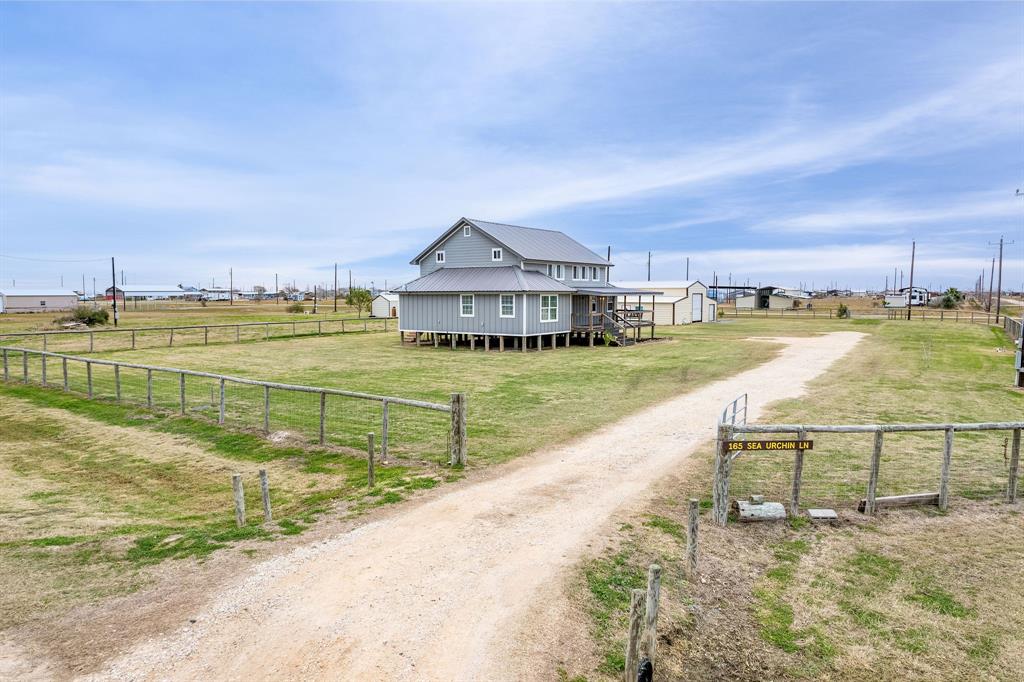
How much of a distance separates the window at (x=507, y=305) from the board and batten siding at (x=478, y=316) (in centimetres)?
22

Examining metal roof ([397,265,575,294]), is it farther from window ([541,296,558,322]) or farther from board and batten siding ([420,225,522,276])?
window ([541,296,558,322])

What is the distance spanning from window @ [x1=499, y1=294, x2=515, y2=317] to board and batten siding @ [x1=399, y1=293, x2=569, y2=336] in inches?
8.7

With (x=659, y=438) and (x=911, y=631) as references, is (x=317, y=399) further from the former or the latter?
(x=911, y=631)

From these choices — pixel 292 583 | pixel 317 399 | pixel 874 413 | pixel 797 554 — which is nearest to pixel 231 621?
pixel 292 583

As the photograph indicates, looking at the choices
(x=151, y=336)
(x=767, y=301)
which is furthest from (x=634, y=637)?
(x=767, y=301)

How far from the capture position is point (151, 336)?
4419 centimetres

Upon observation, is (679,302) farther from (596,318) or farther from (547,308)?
(547,308)

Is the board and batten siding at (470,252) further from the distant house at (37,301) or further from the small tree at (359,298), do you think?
the distant house at (37,301)

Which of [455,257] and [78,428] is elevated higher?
[455,257]

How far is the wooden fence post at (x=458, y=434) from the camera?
12203 millimetres

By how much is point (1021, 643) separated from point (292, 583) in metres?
8.07

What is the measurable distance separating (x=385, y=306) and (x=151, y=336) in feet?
94.7

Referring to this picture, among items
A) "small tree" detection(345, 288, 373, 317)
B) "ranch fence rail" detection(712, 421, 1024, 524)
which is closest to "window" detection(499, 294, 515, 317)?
"ranch fence rail" detection(712, 421, 1024, 524)

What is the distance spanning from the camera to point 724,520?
31.6 feet
